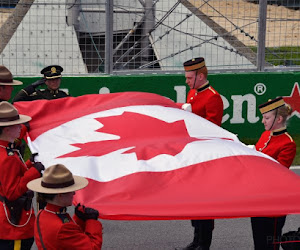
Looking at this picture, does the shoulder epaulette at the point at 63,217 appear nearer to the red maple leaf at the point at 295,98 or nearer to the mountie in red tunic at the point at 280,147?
the mountie in red tunic at the point at 280,147

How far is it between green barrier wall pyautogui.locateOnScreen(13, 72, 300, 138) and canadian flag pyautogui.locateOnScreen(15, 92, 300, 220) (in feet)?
13.4

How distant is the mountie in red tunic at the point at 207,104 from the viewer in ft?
23.6

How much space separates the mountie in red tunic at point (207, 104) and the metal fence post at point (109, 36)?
383cm

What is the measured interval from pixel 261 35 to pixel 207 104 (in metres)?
4.54

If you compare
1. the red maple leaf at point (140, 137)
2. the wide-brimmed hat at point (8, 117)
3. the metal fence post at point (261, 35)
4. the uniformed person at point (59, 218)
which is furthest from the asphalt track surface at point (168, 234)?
the metal fence post at point (261, 35)

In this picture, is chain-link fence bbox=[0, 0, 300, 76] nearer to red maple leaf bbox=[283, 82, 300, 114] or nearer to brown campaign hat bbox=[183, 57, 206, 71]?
red maple leaf bbox=[283, 82, 300, 114]

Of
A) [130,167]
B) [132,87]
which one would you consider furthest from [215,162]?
[132,87]

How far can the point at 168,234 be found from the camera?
24.8 ft

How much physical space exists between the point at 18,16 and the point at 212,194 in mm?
6558

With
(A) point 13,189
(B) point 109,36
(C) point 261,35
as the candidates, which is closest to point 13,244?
(A) point 13,189

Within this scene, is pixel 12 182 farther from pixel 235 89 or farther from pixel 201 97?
pixel 235 89

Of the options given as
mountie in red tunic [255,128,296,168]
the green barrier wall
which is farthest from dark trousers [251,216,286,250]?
the green barrier wall

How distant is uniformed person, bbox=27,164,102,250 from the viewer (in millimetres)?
4324

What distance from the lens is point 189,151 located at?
5.55m
